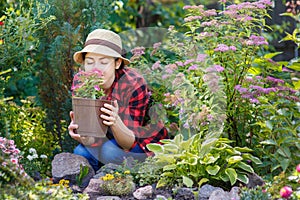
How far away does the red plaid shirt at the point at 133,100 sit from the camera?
372 centimetres

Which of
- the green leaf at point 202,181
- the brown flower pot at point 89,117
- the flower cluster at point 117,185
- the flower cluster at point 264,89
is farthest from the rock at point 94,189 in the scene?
the flower cluster at point 264,89

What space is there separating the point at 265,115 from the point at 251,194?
1090mm

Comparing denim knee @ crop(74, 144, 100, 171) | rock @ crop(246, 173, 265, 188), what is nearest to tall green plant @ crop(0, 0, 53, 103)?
denim knee @ crop(74, 144, 100, 171)

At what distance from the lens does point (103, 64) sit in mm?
3590

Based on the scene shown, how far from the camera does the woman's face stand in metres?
3.57

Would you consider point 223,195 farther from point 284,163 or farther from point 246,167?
point 284,163

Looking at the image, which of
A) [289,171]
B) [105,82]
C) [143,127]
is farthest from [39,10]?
[289,171]

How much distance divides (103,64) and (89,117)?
36cm

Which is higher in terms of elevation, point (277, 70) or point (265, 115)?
point (277, 70)

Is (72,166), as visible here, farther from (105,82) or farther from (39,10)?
(39,10)

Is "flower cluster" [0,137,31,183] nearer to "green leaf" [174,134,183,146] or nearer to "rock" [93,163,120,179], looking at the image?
"rock" [93,163,120,179]

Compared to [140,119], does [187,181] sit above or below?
below

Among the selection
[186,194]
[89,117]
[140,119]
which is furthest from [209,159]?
[89,117]

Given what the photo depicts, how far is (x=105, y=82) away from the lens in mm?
3619
